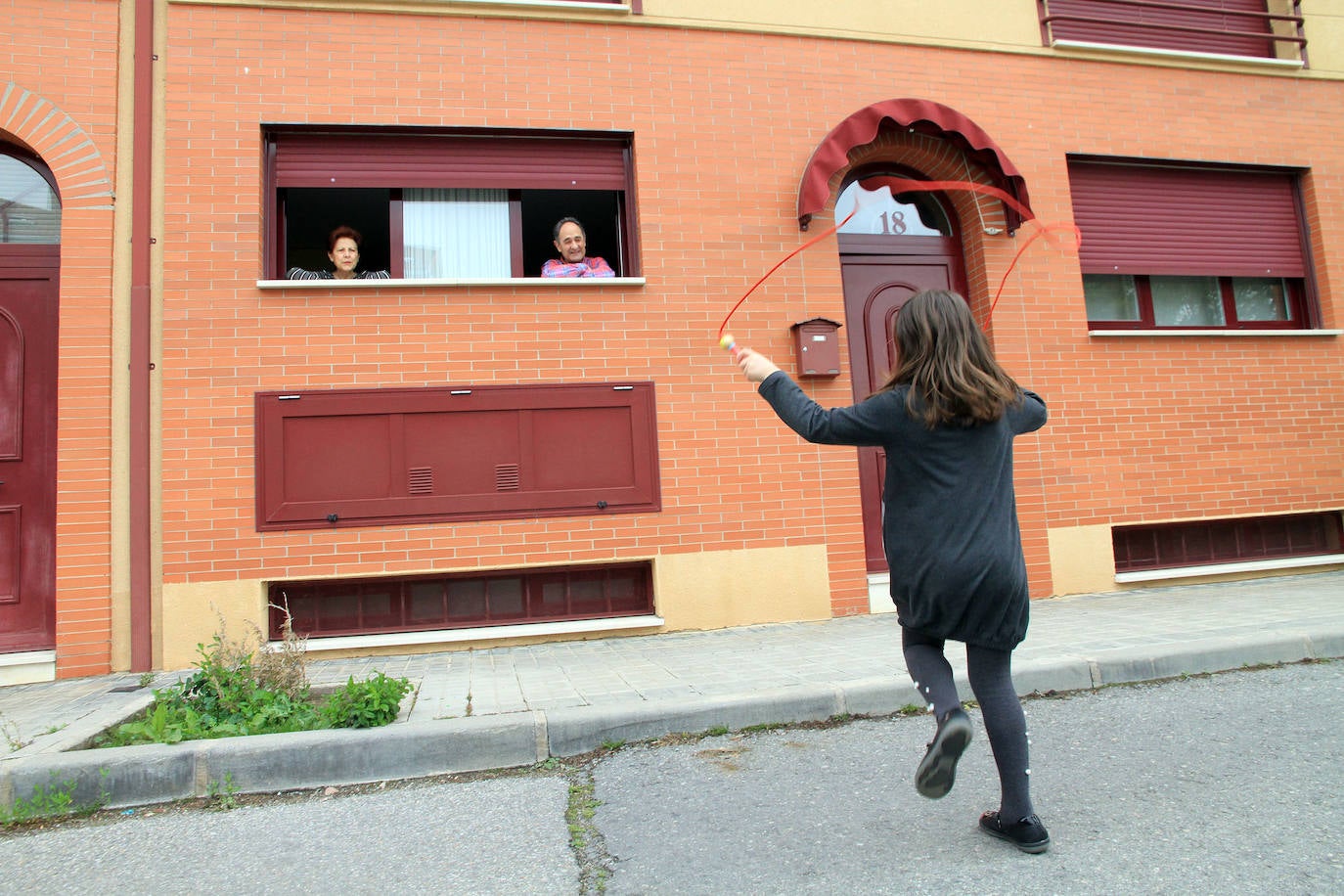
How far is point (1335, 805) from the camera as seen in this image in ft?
8.83

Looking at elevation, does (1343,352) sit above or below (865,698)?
above

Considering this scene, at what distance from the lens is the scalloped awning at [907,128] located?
636 centimetres

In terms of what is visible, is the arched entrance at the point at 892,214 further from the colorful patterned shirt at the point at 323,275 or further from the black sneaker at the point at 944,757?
the black sneaker at the point at 944,757

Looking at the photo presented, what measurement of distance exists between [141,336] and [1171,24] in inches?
354

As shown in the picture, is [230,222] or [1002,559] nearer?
[1002,559]

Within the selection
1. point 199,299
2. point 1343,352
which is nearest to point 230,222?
point 199,299

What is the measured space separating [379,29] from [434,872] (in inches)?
231

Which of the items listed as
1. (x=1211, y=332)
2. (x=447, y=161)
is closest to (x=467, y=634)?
(x=447, y=161)

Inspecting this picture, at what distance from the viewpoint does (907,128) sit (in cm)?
658

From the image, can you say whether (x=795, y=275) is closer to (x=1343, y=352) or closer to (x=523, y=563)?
(x=523, y=563)

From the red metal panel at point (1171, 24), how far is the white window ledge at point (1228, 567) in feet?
15.4

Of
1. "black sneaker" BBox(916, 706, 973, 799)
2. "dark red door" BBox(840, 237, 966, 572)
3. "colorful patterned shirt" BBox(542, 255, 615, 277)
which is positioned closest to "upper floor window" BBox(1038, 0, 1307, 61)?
"dark red door" BBox(840, 237, 966, 572)

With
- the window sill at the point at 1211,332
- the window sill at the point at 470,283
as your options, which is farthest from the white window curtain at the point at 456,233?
the window sill at the point at 1211,332

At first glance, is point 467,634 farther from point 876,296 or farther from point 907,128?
point 907,128
